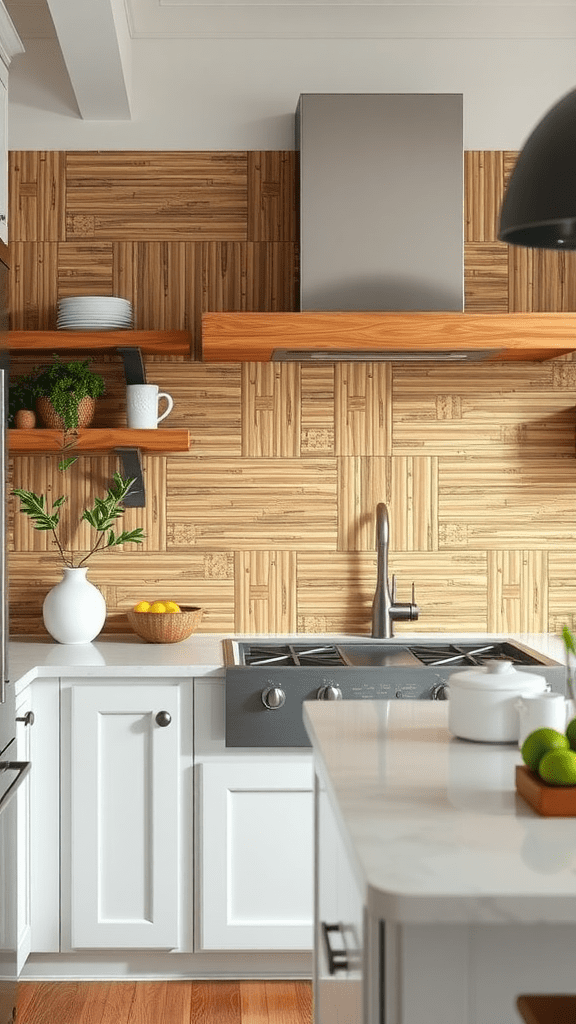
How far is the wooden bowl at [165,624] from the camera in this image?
10.7 ft

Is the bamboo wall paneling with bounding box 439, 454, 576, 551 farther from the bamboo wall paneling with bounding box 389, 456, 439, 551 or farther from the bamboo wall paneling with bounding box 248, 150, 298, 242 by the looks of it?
the bamboo wall paneling with bounding box 248, 150, 298, 242

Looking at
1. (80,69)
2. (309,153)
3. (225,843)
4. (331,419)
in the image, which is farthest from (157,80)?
(225,843)

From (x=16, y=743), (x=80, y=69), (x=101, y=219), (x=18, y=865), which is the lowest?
(x=18, y=865)

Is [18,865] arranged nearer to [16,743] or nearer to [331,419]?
[16,743]

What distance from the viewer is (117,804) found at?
294 centimetres

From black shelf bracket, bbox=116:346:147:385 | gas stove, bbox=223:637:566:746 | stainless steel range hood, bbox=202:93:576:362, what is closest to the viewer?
gas stove, bbox=223:637:566:746

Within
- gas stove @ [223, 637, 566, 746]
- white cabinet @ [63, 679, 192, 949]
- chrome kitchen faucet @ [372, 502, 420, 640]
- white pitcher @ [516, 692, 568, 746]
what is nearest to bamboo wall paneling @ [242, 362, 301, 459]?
chrome kitchen faucet @ [372, 502, 420, 640]

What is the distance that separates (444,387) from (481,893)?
2.64 m

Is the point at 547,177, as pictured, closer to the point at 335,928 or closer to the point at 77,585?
the point at 335,928

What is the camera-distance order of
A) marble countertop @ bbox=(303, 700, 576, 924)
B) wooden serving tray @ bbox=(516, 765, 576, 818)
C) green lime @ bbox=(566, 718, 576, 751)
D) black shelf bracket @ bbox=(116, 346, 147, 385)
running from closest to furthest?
marble countertop @ bbox=(303, 700, 576, 924) → wooden serving tray @ bbox=(516, 765, 576, 818) → green lime @ bbox=(566, 718, 576, 751) → black shelf bracket @ bbox=(116, 346, 147, 385)

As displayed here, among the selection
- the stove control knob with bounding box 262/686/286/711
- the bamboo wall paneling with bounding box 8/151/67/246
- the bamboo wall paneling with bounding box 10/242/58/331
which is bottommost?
the stove control knob with bounding box 262/686/286/711

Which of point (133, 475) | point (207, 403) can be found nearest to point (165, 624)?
point (133, 475)

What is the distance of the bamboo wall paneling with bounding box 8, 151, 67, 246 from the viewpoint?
139 inches

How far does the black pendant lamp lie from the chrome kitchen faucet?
187 centimetres
